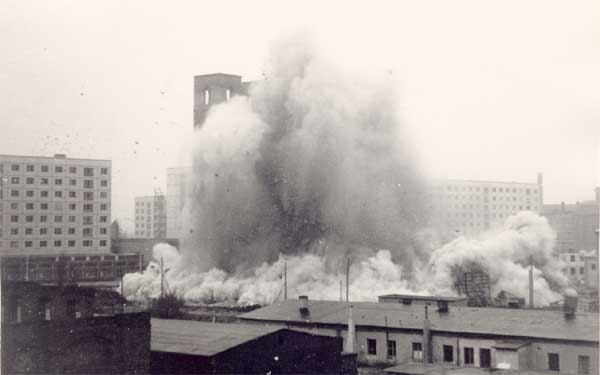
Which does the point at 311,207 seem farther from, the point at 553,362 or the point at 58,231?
the point at 553,362

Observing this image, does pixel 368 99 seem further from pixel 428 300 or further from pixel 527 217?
pixel 428 300

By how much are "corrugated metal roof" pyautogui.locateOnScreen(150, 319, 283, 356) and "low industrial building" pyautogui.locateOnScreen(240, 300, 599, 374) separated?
7166mm

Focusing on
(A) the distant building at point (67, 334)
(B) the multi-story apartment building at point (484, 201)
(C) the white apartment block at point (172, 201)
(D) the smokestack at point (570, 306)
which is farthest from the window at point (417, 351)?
(C) the white apartment block at point (172, 201)

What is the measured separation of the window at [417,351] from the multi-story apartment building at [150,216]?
79.1 meters

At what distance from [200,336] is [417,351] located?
10.5m

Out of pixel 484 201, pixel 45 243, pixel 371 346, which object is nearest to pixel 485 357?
pixel 371 346

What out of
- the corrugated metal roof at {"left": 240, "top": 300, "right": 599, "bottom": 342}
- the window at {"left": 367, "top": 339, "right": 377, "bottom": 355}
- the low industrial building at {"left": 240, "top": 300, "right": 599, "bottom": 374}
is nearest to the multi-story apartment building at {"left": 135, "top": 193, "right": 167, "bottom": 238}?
the corrugated metal roof at {"left": 240, "top": 300, "right": 599, "bottom": 342}

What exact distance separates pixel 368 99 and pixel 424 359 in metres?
33.6

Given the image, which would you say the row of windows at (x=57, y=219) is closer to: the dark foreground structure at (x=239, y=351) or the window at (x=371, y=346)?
the dark foreground structure at (x=239, y=351)

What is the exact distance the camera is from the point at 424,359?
93.6ft

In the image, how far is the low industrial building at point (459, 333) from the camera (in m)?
25.8

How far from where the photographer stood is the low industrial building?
84.7 feet

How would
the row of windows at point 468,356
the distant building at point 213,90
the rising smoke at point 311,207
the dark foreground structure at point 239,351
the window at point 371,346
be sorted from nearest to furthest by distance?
the dark foreground structure at point 239,351, the row of windows at point 468,356, the window at point 371,346, the rising smoke at point 311,207, the distant building at point 213,90

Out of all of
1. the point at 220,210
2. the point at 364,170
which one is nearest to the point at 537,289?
the point at 364,170
